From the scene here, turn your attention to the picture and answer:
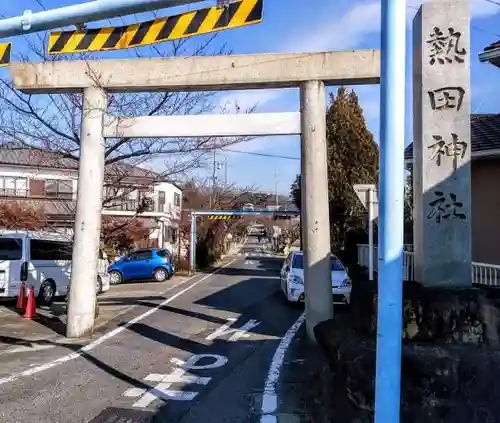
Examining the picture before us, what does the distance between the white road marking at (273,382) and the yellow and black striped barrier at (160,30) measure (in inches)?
167

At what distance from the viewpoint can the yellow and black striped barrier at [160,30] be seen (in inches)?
239

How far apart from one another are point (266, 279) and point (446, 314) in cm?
2170

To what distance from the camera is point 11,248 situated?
16281 millimetres

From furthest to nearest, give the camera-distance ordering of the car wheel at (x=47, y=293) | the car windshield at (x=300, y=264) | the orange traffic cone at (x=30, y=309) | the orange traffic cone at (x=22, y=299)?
1. the car windshield at (x=300, y=264)
2. the car wheel at (x=47, y=293)
3. the orange traffic cone at (x=22, y=299)
4. the orange traffic cone at (x=30, y=309)

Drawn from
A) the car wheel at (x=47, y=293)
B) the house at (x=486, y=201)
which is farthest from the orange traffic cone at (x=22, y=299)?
the house at (x=486, y=201)

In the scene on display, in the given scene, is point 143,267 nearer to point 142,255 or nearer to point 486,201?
point 142,255

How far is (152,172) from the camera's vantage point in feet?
53.6

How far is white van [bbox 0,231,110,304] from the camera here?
15.8 m

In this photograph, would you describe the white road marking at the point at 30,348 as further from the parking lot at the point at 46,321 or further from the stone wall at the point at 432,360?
the stone wall at the point at 432,360

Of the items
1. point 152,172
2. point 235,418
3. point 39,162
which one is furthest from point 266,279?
point 235,418

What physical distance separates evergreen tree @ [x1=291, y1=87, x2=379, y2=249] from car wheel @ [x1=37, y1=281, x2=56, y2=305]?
46.0 ft

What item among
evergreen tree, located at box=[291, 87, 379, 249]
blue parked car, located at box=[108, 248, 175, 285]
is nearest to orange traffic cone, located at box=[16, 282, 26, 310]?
blue parked car, located at box=[108, 248, 175, 285]

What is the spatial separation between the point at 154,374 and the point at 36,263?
974cm

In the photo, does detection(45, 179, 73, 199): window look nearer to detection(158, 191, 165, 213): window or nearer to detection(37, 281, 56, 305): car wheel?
detection(158, 191, 165, 213): window
